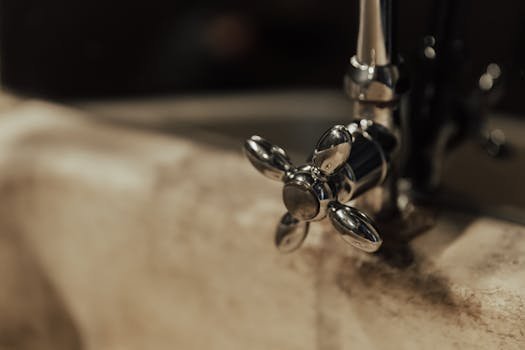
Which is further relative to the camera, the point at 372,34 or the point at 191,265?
the point at 191,265

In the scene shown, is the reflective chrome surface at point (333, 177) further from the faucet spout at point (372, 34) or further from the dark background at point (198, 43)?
the dark background at point (198, 43)

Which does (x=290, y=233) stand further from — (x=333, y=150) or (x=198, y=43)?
(x=198, y=43)

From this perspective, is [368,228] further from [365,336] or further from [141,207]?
[141,207]

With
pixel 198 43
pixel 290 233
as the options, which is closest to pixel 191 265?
pixel 290 233

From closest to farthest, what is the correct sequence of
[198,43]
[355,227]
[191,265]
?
1. [355,227]
2. [191,265]
3. [198,43]

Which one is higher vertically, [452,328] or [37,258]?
[452,328]

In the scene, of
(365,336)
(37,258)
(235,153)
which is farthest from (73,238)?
(365,336)

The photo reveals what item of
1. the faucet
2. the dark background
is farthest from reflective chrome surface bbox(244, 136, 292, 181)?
the dark background
